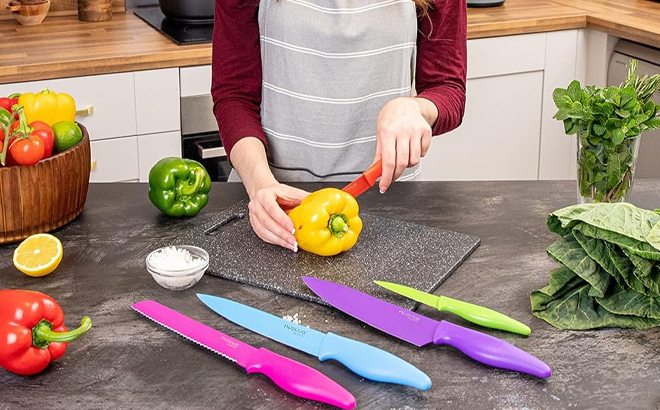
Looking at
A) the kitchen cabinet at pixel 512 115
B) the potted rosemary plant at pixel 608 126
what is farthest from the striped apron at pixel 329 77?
the kitchen cabinet at pixel 512 115

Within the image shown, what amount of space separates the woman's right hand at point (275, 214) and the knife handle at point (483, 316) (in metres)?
0.30

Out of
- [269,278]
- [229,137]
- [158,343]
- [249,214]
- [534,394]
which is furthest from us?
[229,137]

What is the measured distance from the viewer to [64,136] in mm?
1409

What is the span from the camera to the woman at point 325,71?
1747mm

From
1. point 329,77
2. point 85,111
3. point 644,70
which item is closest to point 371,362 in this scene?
point 329,77

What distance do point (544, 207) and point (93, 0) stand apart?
6.13 ft

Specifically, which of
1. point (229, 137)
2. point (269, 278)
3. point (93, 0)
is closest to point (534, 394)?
point (269, 278)

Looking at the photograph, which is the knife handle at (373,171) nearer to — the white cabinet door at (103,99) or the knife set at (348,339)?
the knife set at (348,339)

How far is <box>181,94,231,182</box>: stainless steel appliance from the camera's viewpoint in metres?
2.54

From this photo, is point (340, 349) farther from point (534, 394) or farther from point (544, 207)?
point (544, 207)

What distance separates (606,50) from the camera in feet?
9.66

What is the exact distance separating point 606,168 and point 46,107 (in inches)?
35.1

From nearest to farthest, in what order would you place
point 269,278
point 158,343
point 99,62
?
point 158,343 < point 269,278 < point 99,62

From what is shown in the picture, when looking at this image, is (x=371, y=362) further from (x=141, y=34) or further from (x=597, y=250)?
(x=141, y=34)
